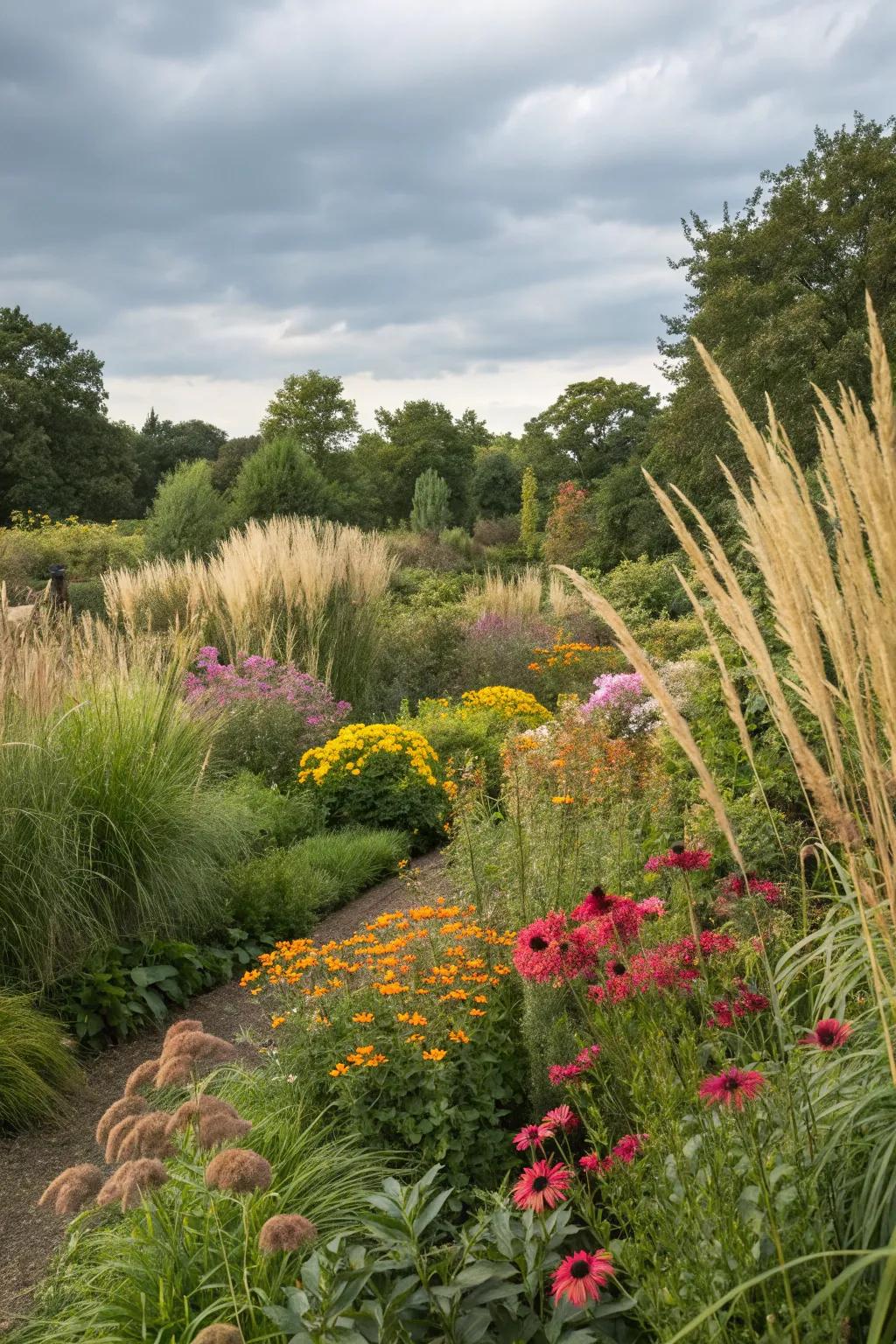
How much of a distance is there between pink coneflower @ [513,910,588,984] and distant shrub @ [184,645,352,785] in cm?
485

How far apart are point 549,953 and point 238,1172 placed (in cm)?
93

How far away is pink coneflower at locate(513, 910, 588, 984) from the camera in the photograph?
8.05 ft

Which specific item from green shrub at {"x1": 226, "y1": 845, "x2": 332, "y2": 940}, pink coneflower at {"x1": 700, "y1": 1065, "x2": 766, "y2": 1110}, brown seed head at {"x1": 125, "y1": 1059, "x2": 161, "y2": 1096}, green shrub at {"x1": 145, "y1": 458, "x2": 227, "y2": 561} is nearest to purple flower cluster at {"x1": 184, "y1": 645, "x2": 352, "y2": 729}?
green shrub at {"x1": 226, "y1": 845, "x2": 332, "y2": 940}

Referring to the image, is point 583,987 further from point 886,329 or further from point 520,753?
point 886,329

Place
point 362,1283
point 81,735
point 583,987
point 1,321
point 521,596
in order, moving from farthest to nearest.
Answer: point 1,321 → point 521,596 → point 81,735 → point 583,987 → point 362,1283

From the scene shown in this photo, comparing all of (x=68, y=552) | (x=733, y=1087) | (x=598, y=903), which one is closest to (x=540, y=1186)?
(x=733, y=1087)

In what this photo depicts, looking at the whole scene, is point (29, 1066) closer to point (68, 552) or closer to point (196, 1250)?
point (196, 1250)

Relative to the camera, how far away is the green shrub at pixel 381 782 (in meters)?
7.34

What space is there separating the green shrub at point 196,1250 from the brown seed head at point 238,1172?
0.25m

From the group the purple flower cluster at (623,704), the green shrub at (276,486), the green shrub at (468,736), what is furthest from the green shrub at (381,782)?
the green shrub at (276,486)

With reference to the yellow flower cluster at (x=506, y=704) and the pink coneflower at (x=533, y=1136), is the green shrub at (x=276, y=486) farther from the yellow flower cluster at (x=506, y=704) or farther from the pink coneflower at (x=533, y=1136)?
the pink coneflower at (x=533, y=1136)

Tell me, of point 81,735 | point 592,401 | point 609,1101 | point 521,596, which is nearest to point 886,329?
point 521,596

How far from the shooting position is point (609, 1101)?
2.56m

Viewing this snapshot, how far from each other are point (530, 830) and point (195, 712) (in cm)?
247
